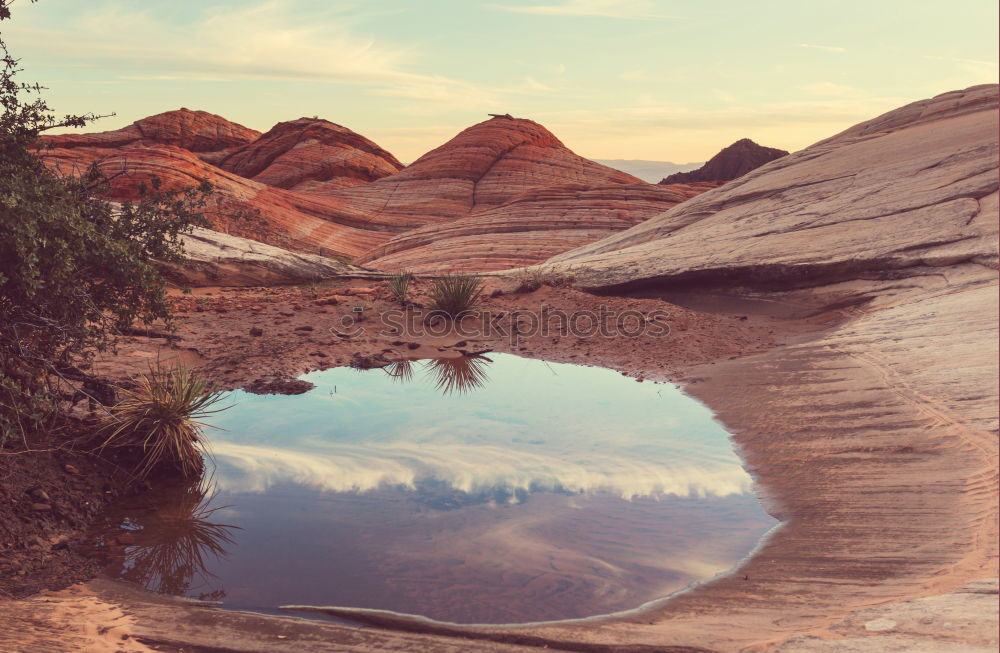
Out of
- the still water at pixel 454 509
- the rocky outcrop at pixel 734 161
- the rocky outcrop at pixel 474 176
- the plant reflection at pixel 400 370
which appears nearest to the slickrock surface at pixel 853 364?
the still water at pixel 454 509

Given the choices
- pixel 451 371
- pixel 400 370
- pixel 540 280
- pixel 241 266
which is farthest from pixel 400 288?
pixel 241 266

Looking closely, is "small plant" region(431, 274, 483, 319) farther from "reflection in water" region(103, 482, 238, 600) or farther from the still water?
"reflection in water" region(103, 482, 238, 600)

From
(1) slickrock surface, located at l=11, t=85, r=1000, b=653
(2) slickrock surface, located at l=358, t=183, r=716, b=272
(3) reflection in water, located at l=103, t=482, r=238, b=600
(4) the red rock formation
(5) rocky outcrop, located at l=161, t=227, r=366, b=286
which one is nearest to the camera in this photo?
(1) slickrock surface, located at l=11, t=85, r=1000, b=653

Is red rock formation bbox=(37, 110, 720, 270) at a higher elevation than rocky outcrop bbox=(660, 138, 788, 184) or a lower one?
lower

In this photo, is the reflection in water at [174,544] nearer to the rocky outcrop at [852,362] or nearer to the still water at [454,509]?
the still water at [454,509]

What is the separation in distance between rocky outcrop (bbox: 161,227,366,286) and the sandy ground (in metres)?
3.83

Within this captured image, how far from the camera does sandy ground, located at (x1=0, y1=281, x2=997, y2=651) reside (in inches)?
175

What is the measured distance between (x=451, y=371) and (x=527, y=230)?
1529 cm

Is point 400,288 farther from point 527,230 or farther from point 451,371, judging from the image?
point 527,230

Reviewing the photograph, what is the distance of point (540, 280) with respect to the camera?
15.3 metres

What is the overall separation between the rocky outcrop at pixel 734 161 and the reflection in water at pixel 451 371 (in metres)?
46.0

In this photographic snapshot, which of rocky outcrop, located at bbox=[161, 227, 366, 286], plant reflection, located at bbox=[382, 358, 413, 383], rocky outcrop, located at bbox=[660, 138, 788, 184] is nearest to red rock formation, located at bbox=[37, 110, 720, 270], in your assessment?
rocky outcrop, located at bbox=[161, 227, 366, 286]

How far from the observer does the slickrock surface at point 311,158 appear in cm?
4612

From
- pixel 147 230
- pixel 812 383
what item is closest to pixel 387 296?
pixel 147 230
